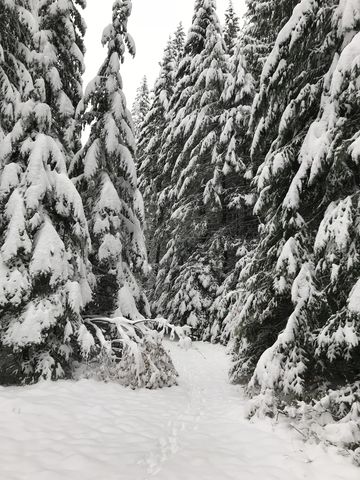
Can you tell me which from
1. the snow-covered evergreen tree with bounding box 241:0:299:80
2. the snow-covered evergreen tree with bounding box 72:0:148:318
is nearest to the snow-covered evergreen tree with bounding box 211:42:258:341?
the snow-covered evergreen tree with bounding box 241:0:299:80

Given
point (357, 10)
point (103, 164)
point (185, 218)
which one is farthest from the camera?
point (185, 218)

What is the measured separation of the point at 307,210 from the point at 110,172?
6.62m

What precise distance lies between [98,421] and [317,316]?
4.10 metres

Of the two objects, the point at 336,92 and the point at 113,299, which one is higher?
the point at 336,92

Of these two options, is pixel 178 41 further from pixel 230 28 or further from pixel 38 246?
pixel 38 246

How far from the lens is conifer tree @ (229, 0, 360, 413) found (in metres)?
6.27

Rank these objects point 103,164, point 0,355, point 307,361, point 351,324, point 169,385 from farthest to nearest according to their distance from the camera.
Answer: point 103,164 < point 169,385 < point 0,355 < point 307,361 < point 351,324

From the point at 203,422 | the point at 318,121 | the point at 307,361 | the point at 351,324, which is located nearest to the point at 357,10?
the point at 318,121

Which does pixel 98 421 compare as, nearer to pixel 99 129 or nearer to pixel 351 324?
pixel 351 324

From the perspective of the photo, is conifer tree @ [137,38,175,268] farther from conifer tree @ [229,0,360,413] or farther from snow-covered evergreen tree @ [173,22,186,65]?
conifer tree @ [229,0,360,413]

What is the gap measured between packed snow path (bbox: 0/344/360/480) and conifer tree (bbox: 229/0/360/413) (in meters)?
1.14

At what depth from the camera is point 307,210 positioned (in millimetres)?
8234

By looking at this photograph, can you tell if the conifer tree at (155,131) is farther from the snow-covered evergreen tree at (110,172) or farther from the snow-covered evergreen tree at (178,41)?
the snow-covered evergreen tree at (110,172)

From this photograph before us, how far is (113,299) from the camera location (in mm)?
12625
